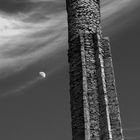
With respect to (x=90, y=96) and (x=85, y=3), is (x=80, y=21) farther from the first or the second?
(x=90, y=96)

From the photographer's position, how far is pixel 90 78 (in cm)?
1321

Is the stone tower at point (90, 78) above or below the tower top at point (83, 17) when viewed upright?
below

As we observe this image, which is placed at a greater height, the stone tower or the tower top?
the tower top

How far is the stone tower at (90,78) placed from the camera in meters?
12.5

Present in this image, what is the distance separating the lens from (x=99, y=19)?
47.1ft

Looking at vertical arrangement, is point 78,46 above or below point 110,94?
above

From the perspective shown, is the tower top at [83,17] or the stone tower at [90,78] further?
the tower top at [83,17]

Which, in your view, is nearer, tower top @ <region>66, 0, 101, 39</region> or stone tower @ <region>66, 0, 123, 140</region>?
stone tower @ <region>66, 0, 123, 140</region>

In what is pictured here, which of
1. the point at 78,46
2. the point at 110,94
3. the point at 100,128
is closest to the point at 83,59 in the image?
the point at 78,46

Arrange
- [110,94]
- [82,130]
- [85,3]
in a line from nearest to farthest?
[82,130] → [110,94] → [85,3]

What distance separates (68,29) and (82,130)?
13.3 ft

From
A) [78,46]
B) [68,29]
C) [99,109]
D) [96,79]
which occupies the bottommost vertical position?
[99,109]

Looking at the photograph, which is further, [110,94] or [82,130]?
[110,94]

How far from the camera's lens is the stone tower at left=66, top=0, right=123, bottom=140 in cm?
1255
